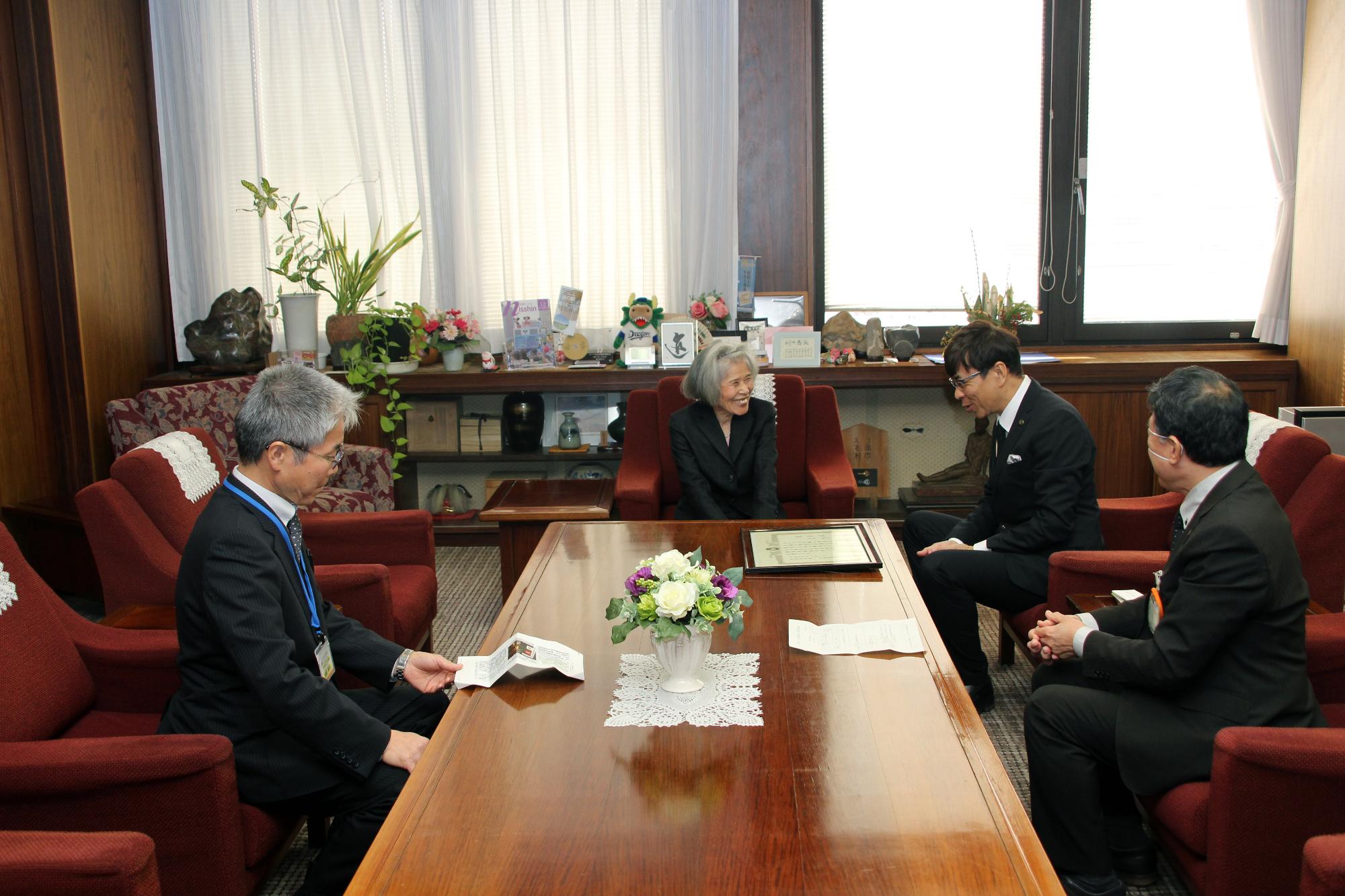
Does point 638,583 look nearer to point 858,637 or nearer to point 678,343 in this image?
point 858,637

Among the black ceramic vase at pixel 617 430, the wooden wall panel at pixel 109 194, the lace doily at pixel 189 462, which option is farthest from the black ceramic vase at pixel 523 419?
the lace doily at pixel 189 462

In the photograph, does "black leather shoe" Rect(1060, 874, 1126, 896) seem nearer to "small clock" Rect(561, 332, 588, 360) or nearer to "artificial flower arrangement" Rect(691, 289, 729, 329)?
"artificial flower arrangement" Rect(691, 289, 729, 329)

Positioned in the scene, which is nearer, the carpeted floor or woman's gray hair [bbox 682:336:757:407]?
the carpeted floor

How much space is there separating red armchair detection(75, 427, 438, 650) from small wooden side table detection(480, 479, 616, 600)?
2.02 feet

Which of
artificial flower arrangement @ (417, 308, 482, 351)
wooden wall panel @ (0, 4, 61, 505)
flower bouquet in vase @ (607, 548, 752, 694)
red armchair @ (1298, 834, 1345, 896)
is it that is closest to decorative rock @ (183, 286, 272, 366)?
wooden wall panel @ (0, 4, 61, 505)

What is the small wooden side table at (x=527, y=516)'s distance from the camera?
405 cm

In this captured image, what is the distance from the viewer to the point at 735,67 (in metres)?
5.16

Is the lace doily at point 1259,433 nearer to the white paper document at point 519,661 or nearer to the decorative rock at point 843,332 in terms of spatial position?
the white paper document at point 519,661

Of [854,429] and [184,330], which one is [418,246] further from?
[854,429]

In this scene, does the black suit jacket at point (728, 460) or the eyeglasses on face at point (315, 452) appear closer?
the eyeglasses on face at point (315, 452)

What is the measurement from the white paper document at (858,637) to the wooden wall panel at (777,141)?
3.20m

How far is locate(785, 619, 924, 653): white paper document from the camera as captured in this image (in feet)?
7.52

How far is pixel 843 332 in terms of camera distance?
203 inches

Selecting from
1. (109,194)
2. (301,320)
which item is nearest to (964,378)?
(301,320)
